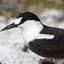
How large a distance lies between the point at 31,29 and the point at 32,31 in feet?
0.10

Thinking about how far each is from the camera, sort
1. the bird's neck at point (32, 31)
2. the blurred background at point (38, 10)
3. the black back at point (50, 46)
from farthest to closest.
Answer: the blurred background at point (38, 10) → the bird's neck at point (32, 31) → the black back at point (50, 46)

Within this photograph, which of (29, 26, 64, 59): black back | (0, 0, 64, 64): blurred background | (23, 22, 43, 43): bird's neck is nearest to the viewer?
(29, 26, 64, 59): black back

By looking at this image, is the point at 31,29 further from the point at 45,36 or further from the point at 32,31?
the point at 45,36

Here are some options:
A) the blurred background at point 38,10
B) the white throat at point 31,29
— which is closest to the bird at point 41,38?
the white throat at point 31,29

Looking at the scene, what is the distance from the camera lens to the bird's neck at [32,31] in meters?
4.10

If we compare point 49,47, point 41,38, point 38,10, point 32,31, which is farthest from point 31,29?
point 38,10

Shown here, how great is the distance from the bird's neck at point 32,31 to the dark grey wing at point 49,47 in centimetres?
8

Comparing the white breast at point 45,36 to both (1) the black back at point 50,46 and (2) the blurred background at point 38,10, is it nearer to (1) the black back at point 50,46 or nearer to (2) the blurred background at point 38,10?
(1) the black back at point 50,46

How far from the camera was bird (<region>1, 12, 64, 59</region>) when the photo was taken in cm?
397

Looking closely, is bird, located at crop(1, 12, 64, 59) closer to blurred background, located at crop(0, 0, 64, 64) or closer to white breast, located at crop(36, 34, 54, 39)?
white breast, located at crop(36, 34, 54, 39)

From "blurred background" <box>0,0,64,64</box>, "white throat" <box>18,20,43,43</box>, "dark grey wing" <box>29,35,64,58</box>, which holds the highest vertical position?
"white throat" <box>18,20,43,43</box>

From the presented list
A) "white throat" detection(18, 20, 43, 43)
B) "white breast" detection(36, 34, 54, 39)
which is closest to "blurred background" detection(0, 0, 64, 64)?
"white throat" detection(18, 20, 43, 43)

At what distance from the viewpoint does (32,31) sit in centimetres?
414

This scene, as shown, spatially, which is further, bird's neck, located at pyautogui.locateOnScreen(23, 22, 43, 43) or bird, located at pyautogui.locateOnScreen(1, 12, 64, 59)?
bird's neck, located at pyautogui.locateOnScreen(23, 22, 43, 43)
